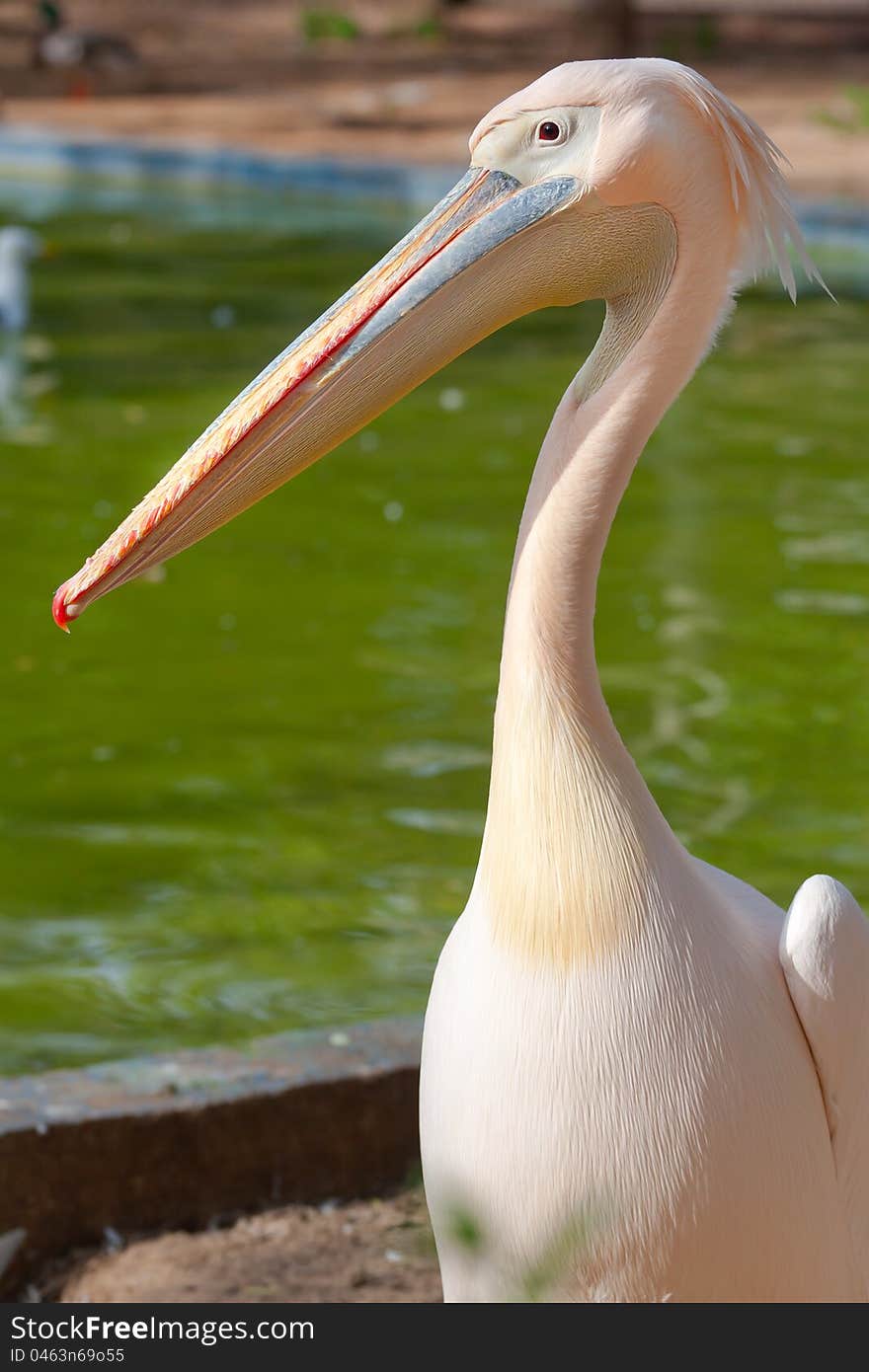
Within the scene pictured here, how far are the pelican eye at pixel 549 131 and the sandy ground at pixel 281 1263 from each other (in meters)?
1.40

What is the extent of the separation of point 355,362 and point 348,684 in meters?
3.00

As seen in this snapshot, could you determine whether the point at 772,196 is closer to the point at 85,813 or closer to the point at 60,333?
the point at 85,813

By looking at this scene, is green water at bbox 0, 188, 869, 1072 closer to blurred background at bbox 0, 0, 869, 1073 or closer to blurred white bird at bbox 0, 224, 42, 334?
blurred background at bbox 0, 0, 869, 1073

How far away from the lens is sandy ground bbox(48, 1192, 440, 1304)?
8.39 feet

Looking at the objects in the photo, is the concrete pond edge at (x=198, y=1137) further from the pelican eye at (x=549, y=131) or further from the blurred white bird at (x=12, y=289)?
the blurred white bird at (x=12, y=289)

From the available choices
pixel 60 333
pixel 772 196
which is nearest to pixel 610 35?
pixel 60 333

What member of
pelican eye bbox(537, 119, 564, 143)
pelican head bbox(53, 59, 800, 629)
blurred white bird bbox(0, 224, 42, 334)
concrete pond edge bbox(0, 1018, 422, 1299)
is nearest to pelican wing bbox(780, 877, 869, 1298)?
pelican head bbox(53, 59, 800, 629)

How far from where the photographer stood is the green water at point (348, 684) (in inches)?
145

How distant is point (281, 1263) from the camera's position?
2646 millimetres

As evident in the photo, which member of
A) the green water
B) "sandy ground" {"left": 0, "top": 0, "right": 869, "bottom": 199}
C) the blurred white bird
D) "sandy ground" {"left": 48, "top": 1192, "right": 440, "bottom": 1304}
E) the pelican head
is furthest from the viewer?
"sandy ground" {"left": 0, "top": 0, "right": 869, "bottom": 199}

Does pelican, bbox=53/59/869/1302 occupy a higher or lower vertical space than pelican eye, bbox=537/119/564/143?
lower

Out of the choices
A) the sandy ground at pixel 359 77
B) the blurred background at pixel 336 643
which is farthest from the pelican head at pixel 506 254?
the sandy ground at pixel 359 77

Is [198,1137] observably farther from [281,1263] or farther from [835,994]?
[835,994]
